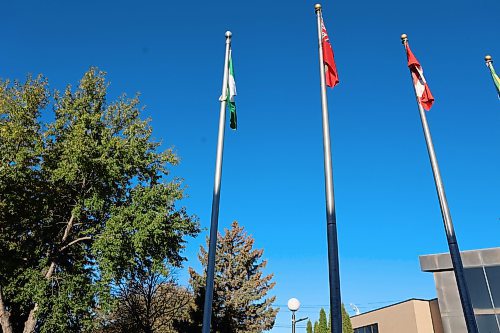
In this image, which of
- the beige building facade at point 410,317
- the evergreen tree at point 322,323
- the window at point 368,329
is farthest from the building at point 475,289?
the evergreen tree at point 322,323

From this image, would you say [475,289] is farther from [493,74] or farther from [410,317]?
[493,74]

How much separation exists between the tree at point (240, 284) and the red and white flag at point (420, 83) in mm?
26384

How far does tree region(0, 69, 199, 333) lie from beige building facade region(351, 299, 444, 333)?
1312 cm

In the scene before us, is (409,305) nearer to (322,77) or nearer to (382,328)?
(382,328)

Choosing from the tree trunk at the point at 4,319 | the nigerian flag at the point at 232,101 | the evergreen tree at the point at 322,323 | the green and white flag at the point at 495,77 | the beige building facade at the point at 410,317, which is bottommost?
the tree trunk at the point at 4,319

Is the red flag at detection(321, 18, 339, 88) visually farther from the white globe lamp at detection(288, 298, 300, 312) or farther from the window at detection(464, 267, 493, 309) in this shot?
the window at detection(464, 267, 493, 309)

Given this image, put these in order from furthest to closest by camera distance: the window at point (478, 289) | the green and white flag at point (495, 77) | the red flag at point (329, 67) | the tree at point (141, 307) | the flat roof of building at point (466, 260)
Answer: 1. the tree at point (141, 307)
2. the flat roof of building at point (466, 260)
3. the window at point (478, 289)
4. the green and white flag at point (495, 77)
5. the red flag at point (329, 67)

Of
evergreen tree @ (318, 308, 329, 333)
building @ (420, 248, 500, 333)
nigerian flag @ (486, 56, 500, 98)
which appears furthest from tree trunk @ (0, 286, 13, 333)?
evergreen tree @ (318, 308, 329, 333)

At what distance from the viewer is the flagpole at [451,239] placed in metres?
8.59

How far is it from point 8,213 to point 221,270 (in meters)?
27.7

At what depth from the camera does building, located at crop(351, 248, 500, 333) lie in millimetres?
19519

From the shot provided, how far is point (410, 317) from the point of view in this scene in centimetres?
2381

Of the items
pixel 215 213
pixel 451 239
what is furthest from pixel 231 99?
pixel 451 239

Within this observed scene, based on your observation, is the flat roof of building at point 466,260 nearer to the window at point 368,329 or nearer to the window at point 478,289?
the window at point 478,289
